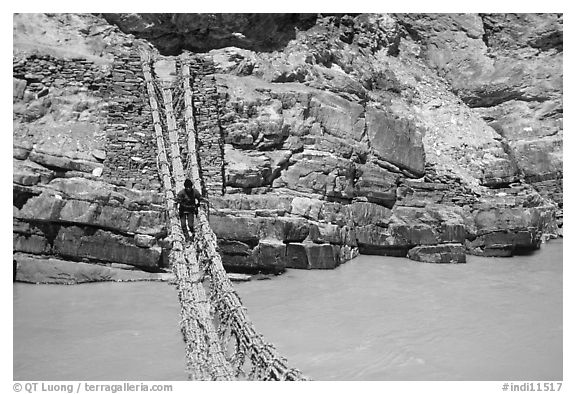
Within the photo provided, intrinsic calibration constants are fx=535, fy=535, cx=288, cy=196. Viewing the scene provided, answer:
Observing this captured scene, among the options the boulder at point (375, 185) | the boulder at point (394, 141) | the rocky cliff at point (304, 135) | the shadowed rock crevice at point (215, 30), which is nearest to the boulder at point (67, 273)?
the rocky cliff at point (304, 135)

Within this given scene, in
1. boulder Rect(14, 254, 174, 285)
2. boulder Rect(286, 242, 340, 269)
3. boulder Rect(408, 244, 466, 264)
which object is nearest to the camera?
boulder Rect(14, 254, 174, 285)

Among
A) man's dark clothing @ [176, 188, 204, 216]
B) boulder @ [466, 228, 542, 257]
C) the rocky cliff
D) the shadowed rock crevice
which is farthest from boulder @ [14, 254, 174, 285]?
boulder @ [466, 228, 542, 257]

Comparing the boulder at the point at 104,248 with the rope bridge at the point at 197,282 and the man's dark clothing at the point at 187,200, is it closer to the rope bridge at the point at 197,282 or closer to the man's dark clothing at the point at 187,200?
the rope bridge at the point at 197,282

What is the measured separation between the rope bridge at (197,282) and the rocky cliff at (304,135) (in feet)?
1.08

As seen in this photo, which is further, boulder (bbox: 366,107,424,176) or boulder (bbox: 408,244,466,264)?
boulder (bbox: 366,107,424,176)

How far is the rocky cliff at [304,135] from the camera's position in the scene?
9453 millimetres

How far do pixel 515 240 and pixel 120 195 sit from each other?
26.6 feet

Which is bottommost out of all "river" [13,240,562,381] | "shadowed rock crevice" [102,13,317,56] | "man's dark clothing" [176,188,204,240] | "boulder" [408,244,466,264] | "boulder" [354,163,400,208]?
"river" [13,240,562,381]

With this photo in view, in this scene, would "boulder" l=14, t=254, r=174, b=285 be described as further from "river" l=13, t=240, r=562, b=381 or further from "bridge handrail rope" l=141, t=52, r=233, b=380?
"bridge handrail rope" l=141, t=52, r=233, b=380

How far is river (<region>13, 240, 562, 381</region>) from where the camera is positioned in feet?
20.7

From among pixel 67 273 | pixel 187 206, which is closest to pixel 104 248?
pixel 67 273

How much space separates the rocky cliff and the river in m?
0.87

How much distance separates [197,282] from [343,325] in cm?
218

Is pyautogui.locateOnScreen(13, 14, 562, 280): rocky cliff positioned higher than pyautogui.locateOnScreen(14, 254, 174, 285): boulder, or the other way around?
pyautogui.locateOnScreen(13, 14, 562, 280): rocky cliff
